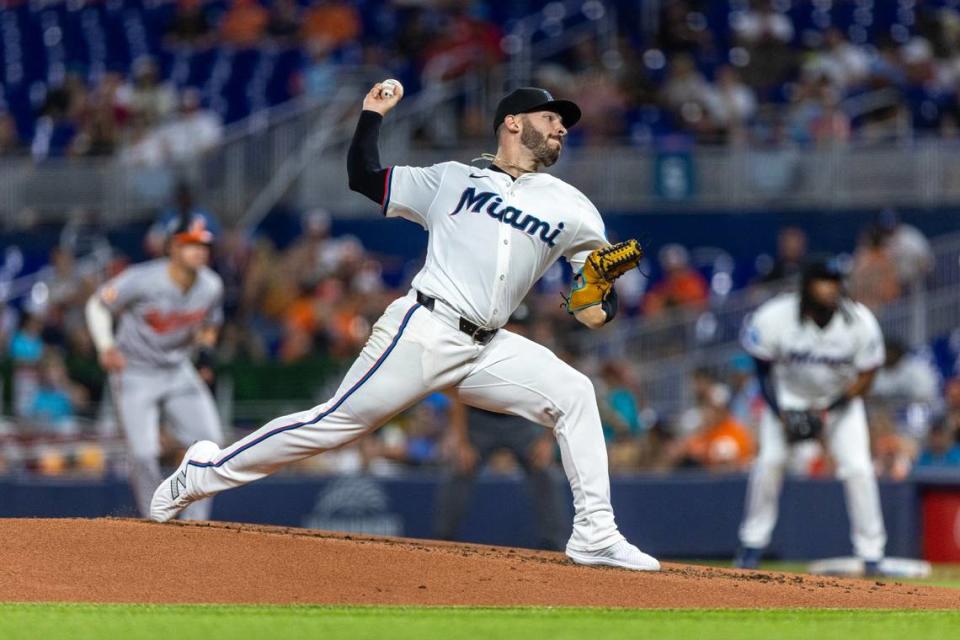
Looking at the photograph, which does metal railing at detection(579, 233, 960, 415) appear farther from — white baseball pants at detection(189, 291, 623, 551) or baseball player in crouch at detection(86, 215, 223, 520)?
white baseball pants at detection(189, 291, 623, 551)

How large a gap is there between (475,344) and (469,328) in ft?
0.28

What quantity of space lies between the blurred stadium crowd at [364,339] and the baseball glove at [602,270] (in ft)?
14.2

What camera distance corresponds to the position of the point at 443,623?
6.88 metres

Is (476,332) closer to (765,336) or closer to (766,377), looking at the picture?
(765,336)

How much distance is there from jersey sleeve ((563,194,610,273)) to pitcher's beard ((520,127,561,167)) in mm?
265

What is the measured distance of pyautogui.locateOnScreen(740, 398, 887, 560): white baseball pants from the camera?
1155cm

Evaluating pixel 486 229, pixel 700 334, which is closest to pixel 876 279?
pixel 700 334

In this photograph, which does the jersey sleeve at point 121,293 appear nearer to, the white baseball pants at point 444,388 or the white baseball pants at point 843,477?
the white baseball pants at point 444,388

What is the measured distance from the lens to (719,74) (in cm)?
1934

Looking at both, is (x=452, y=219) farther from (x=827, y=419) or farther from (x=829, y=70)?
(x=829, y=70)

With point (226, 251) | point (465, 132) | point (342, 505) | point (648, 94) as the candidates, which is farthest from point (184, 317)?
point (648, 94)

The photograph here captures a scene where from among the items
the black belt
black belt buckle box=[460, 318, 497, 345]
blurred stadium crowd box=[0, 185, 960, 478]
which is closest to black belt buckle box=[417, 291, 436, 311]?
the black belt

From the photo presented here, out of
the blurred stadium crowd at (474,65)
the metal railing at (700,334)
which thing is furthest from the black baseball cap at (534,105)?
the blurred stadium crowd at (474,65)

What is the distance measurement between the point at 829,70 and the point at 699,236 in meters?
2.61
